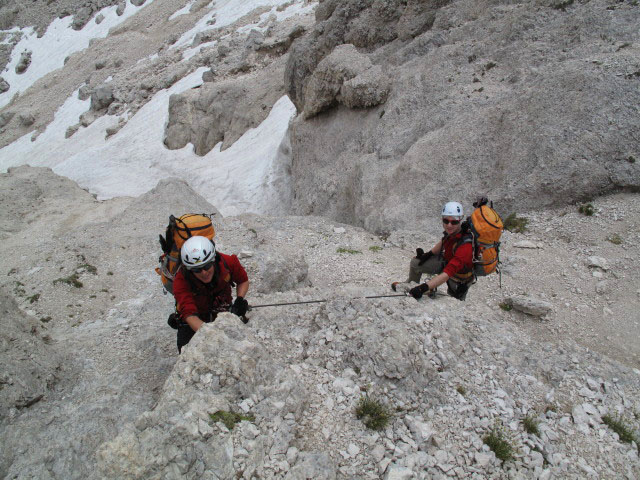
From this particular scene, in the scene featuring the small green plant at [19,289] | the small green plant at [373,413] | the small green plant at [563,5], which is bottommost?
the small green plant at [19,289]

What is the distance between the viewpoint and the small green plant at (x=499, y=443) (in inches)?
197

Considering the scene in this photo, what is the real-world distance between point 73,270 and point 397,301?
1126 centimetres

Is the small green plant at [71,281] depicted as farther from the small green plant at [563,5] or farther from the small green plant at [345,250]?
the small green plant at [563,5]

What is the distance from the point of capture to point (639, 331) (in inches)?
358

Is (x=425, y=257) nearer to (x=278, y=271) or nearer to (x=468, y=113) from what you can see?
(x=278, y=271)

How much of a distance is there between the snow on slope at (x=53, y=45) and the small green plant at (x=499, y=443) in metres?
68.9

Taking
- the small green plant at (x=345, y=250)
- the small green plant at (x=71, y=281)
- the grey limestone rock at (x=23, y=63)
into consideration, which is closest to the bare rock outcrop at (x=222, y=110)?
the small green plant at (x=345, y=250)

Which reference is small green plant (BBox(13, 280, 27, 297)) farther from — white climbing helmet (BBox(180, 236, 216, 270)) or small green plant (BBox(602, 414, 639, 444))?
small green plant (BBox(602, 414, 639, 444))

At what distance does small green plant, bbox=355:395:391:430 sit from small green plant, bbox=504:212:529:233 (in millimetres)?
9957

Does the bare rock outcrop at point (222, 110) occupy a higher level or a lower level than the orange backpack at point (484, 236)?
lower

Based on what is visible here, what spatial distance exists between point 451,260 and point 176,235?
5.27 metres

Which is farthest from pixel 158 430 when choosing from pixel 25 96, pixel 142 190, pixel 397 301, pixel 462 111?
pixel 25 96

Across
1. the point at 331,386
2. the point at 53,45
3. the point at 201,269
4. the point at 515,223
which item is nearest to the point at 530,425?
the point at 331,386

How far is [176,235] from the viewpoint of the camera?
707 cm
